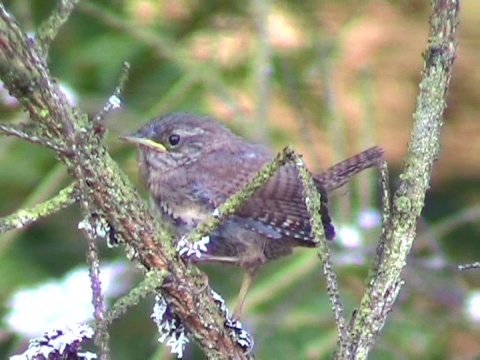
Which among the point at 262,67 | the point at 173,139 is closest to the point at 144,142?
the point at 173,139

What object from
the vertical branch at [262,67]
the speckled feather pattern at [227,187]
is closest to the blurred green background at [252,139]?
the vertical branch at [262,67]

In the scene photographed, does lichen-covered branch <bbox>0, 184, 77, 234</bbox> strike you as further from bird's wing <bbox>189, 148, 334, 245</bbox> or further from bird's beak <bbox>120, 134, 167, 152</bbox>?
bird's beak <bbox>120, 134, 167, 152</bbox>

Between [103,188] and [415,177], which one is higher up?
[415,177]

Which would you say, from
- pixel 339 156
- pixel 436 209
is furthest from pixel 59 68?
pixel 436 209

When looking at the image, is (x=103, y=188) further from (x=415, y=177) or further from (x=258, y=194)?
(x=258, y=194)

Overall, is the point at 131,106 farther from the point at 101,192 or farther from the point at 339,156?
the point at 101,192

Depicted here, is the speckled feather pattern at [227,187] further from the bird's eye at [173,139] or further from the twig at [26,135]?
the twig at [26,135]
